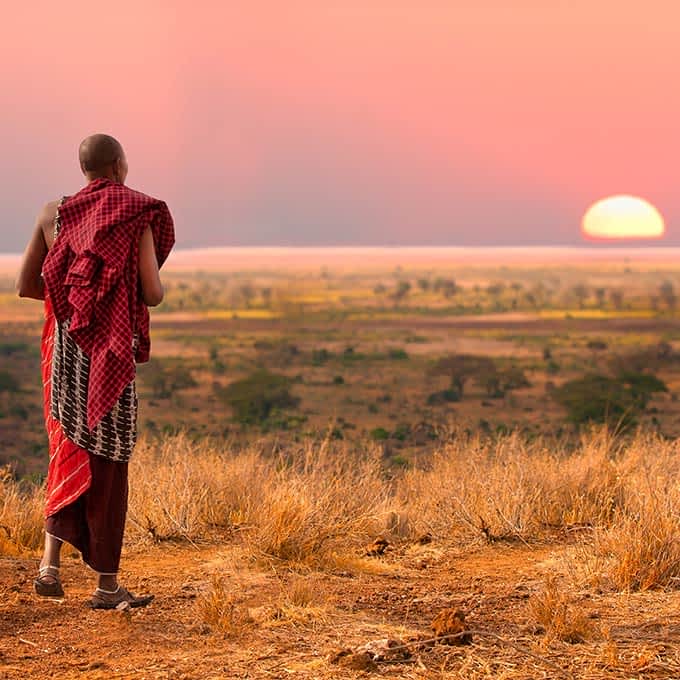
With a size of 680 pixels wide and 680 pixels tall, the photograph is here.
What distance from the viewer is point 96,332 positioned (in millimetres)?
5285

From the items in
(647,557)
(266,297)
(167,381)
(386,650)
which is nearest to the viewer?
(386,650)

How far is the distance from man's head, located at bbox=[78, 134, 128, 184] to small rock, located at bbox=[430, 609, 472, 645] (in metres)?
2.46

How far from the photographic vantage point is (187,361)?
47.7m

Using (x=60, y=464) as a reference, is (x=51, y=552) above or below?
below

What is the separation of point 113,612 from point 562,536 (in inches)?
131

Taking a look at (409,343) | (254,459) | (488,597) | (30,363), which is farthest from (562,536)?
(409,343)

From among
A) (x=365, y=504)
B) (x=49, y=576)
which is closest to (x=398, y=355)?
(x=365, y=504)

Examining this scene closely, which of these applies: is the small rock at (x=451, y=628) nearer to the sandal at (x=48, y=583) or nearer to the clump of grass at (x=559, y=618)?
the clump of grass at (x=559, y=618)

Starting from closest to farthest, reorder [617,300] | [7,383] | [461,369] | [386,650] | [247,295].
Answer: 1. [386,650]
2. [7,383]
3. [461,369]
4. [617,300]
5. [247,295]

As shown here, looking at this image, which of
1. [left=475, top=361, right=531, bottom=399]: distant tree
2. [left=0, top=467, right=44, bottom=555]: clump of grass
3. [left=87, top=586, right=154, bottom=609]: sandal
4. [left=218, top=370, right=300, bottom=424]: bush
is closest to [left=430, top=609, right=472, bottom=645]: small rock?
[left=87, top=586, right=154, bottom=609]: sandal

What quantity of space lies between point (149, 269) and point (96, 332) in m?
0.38

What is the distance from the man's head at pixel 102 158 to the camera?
Result: 5281 millimetres

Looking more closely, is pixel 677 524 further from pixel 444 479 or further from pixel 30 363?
pixel 30 363

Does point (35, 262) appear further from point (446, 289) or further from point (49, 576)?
point (446, 289)
